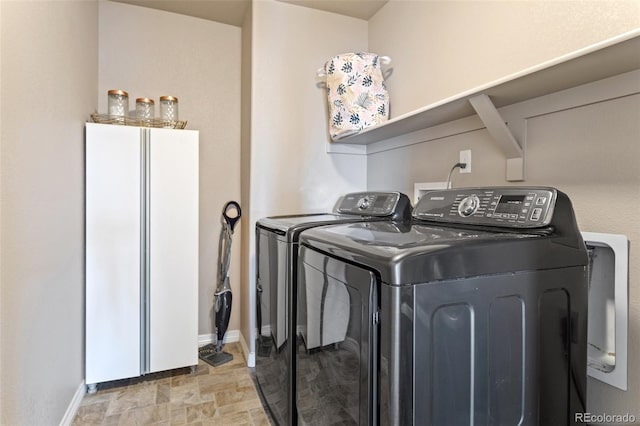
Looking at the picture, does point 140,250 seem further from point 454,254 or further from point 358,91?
point 454,254

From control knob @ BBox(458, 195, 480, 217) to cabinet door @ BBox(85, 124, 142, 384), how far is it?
6.13 ft

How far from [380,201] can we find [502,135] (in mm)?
680

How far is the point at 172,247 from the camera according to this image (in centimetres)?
223

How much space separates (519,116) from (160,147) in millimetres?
1979

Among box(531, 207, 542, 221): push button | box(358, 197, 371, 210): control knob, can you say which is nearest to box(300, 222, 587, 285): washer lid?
box(531, 207, 542, 221): push button

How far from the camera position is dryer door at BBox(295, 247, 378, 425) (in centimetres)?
88

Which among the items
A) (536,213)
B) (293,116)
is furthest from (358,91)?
(536,213)

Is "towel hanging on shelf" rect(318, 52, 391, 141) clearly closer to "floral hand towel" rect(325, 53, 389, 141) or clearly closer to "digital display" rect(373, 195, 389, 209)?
"floral hand towel" rect(325, 53, 389, 141)

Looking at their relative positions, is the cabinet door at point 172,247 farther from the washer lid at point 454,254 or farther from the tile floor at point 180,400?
the washer lid at point 454,254

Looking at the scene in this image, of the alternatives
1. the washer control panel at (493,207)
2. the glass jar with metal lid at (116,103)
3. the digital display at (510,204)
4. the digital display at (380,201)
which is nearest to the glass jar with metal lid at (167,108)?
the glass jar with metal lid at (116,103)

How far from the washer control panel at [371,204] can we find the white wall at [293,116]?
0.40 metres

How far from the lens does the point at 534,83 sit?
3.78 ft

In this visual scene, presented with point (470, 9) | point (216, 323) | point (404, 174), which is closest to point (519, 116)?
point (470, 9)

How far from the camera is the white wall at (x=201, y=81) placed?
250cm
